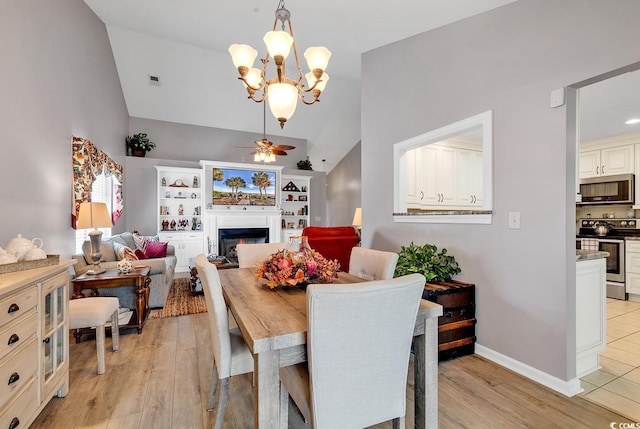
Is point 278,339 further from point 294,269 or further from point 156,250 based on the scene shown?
point 156,250

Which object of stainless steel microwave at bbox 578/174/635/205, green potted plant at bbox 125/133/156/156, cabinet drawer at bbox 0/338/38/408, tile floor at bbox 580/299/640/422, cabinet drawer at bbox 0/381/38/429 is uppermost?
green potted plant at bbox 125/133/156/156

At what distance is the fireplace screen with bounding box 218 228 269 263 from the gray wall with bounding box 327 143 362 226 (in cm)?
305

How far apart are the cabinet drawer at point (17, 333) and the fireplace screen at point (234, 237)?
177 inches

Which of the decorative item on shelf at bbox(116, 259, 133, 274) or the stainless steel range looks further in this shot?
the stainless steel range

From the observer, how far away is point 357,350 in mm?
1080

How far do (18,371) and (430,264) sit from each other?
273 centimetres

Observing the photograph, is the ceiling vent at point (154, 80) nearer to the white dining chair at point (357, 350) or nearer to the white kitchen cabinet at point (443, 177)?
the white kitchen cabinet at point (443, 177)

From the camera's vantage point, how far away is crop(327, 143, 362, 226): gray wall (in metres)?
8.51

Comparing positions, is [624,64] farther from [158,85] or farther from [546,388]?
[158,85]

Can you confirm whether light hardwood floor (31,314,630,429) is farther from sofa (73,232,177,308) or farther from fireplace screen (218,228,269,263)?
fireplace screen (218,228,269,263)

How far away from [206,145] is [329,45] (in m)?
4.11

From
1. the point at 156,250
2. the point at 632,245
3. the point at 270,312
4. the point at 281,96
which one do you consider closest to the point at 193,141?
the point at 156,250

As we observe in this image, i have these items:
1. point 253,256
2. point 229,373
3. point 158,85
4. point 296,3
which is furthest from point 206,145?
point 229,373

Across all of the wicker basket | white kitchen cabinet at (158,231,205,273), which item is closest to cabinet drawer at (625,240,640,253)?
the wicker basket
